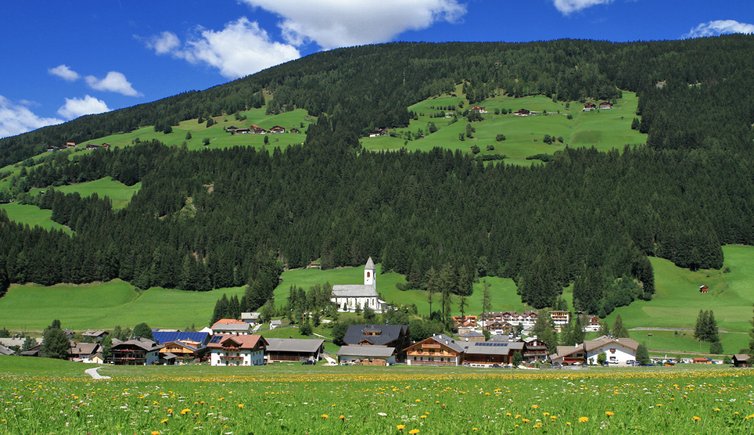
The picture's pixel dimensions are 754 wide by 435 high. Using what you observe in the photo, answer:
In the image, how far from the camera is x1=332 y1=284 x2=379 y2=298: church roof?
160 m

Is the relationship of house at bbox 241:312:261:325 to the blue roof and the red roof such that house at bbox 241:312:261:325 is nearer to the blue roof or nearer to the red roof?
the blue roof

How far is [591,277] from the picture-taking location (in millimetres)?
161625

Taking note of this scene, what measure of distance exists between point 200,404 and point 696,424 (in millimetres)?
12518

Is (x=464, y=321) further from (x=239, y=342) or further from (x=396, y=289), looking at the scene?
(x=239, y=342)

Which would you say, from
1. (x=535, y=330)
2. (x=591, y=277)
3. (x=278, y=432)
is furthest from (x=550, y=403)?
(x=591, y=277)

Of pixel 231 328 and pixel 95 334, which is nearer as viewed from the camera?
pixel 95 334

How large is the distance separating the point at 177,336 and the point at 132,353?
2113 cm

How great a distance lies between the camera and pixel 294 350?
112812mm

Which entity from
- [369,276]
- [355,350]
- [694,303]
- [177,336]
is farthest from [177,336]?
[694,303]

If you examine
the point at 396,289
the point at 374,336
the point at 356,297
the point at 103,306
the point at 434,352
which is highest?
the point at 396,289

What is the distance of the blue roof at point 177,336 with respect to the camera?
133 meters

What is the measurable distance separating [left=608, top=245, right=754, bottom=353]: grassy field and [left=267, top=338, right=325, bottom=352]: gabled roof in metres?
64.9

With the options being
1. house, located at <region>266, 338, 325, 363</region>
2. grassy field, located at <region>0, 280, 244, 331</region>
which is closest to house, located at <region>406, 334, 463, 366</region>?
house, located at <region>266, 338, 325, 363</region>

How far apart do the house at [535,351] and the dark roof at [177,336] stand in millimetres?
65688
